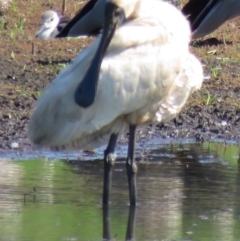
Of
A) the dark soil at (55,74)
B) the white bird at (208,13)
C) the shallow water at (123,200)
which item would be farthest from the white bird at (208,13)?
the shallow water at (123,200)

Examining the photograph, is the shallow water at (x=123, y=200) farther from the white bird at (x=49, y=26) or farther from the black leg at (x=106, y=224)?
the white bird at (x=49, y=26)

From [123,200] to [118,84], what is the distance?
98cm

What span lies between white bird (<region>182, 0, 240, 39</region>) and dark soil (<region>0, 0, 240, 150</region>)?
3.14 feet

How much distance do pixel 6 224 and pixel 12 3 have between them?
805 cm

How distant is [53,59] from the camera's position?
1161 cm

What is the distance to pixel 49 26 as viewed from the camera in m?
12.2

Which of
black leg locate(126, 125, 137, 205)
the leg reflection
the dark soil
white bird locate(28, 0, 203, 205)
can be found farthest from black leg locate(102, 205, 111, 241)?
the dark soil

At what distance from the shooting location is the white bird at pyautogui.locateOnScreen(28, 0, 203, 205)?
6.34 m

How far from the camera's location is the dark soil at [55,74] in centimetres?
944

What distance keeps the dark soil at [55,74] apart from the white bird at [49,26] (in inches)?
6.7

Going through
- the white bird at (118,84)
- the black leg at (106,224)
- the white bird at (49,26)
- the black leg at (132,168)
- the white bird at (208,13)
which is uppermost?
the white bird at (49,26)

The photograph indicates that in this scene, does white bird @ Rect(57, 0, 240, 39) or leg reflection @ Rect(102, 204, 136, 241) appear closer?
leg reflection @ Rect(102, 204, 136, 241)

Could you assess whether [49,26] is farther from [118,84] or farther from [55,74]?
[118,84]

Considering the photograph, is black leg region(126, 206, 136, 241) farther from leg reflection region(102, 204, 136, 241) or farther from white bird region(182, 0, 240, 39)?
white bird region(182, 0, 240, 39)
